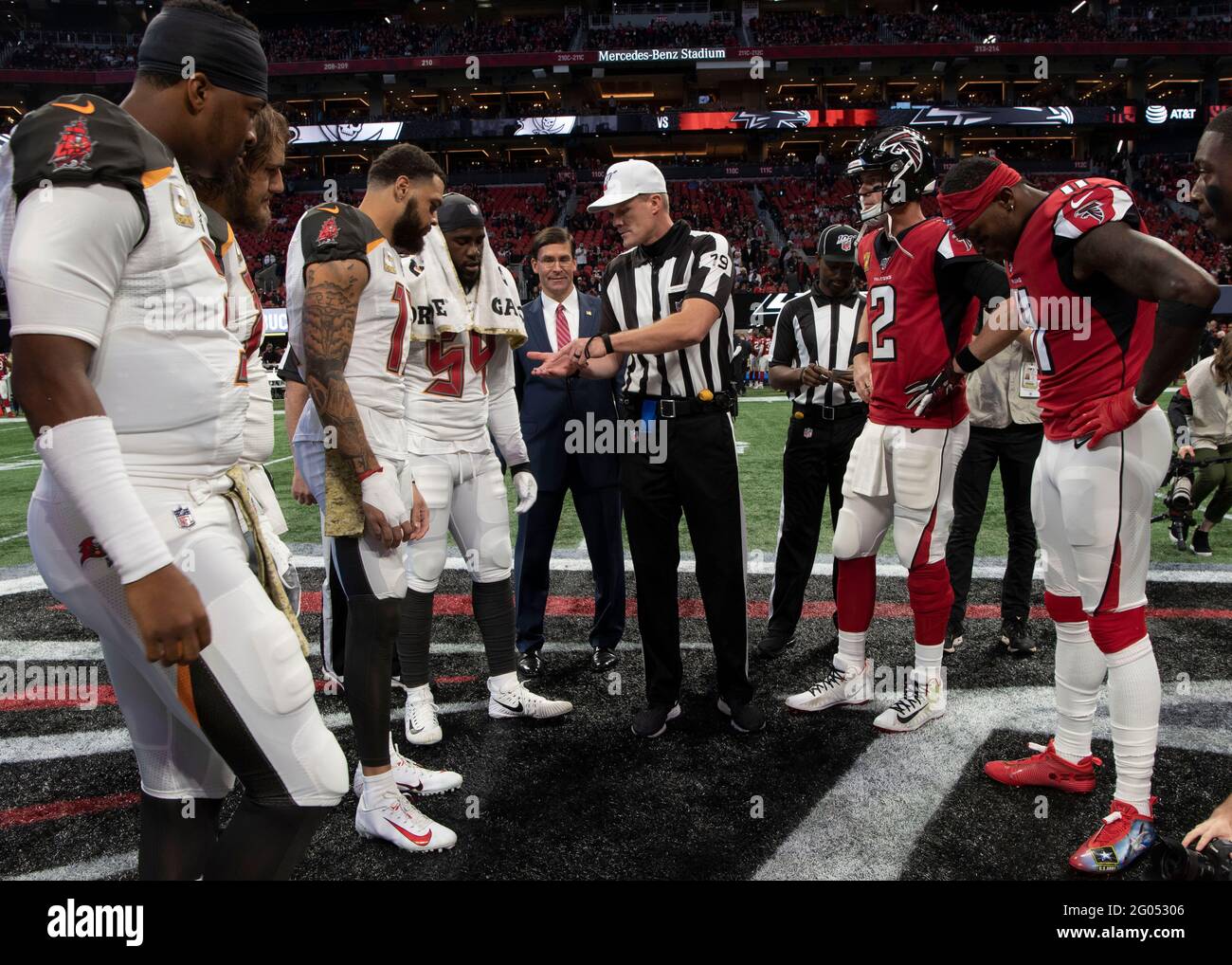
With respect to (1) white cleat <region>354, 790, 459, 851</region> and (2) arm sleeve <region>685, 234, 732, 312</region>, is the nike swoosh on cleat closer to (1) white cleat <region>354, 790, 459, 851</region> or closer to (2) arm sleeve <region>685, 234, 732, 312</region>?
(1) white cleat <region>354, 790, 459, 851</region>

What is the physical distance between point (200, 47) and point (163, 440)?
0.80 metres

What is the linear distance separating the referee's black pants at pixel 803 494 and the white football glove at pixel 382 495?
2.62 m

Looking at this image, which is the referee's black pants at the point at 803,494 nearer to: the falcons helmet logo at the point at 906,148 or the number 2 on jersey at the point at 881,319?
the number 2 on jersey at the point at 881,319

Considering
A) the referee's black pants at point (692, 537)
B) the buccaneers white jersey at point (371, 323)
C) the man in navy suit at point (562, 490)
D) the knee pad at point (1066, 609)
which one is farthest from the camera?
the man in navy suit at point (562, 490)

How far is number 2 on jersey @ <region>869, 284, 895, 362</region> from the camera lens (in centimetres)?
361

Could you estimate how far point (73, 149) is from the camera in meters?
1.34

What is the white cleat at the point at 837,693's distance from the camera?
3.71 m

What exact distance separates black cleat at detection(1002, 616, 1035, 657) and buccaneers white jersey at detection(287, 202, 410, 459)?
3.40 m

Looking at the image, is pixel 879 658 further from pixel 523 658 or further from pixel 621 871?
pixel 621 871

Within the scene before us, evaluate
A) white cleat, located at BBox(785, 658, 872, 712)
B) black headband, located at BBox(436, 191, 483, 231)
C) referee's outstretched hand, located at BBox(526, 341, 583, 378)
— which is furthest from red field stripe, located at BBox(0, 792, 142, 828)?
white cleat, located at BBox(785, 658, 872, 712)

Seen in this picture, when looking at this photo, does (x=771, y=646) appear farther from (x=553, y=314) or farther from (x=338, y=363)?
(x=338, y=363)

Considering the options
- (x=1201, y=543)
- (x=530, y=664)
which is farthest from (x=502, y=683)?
(x=1201, y=543)

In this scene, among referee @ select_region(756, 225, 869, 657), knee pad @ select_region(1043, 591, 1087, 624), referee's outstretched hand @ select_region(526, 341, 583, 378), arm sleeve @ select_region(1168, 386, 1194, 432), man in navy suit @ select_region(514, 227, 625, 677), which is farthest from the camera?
arm sleeve @ select_region(1168, 386, 1194, 432)

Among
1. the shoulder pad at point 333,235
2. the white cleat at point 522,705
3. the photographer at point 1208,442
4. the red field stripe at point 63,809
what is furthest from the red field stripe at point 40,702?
the photographer at point 1208,442
